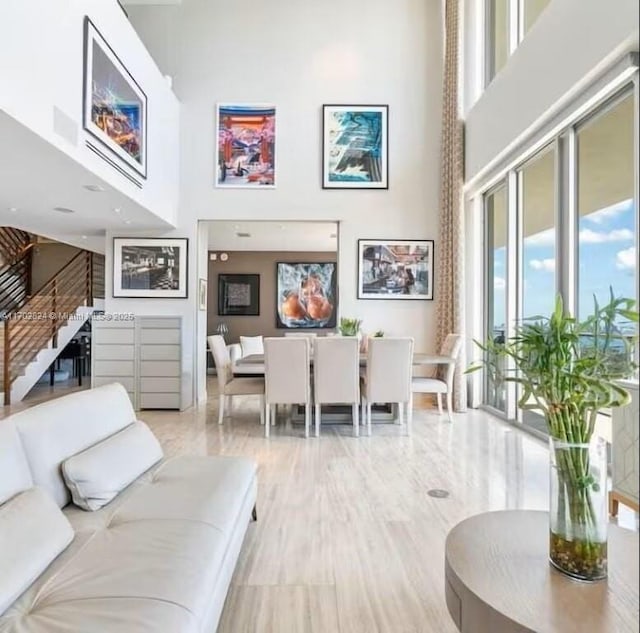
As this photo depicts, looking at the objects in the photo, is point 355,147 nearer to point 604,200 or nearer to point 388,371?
point 388,371

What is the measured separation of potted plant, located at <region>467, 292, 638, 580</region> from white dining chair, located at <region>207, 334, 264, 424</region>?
399 cm

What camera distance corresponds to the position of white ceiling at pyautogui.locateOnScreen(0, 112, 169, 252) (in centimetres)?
345

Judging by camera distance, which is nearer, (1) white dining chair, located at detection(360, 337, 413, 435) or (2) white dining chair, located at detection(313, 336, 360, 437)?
(2) white dining chair, located at detection(313, 336, 360, 437)

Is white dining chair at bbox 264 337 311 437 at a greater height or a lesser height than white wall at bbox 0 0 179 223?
lesser

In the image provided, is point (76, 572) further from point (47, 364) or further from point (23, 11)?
point (47, 364)

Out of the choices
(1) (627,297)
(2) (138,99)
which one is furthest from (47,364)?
(1) (627,297)

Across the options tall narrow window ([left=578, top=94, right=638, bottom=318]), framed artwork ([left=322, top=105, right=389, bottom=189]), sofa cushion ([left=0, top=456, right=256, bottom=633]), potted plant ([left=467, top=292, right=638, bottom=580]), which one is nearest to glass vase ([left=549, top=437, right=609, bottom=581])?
potted plant ([left=467, top=292, right=638, bottom=580])

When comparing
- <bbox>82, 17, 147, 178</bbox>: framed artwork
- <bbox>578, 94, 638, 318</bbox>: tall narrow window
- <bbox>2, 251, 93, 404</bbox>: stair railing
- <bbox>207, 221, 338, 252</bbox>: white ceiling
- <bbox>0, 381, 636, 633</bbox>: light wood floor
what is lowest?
<bbox>0, 381, 636, 633</bbox>: light wood floor

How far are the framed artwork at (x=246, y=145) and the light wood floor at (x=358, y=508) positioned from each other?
134 inches

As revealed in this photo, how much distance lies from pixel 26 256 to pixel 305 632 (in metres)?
10.7

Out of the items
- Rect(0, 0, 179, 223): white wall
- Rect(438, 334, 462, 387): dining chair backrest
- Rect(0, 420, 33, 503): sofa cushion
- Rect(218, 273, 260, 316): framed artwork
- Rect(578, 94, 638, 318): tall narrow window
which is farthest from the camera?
Rect(218, 273, 260, 316): framed artwork

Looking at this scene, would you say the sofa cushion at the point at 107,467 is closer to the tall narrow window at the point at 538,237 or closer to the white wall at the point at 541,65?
the white wall at the point at 541,65

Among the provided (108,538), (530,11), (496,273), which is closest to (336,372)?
(496,273)

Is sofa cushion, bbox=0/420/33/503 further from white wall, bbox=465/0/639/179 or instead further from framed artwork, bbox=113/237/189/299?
framed artwork, bbox=113/237/189/299
